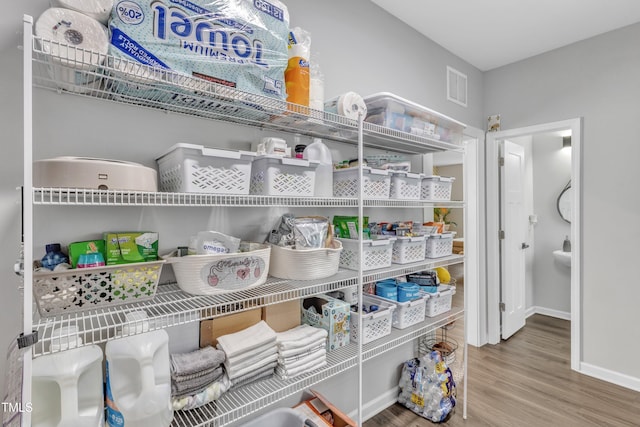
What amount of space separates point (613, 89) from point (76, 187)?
3360mm

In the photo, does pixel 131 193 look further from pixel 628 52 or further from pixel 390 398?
pixel 628 52

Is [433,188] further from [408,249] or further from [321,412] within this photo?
[321,412]

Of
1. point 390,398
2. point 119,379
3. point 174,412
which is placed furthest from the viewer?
point 390,398

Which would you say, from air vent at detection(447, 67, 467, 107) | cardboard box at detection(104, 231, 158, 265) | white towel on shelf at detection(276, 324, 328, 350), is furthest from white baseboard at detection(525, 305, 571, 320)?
cardboard box at detection(104, 231, 158, 265)

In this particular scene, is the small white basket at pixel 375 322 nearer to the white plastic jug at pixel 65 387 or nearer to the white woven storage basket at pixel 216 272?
the white woven storage basket at pixel 216 272

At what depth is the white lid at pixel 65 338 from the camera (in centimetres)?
73

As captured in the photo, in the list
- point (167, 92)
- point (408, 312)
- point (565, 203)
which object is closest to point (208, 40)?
point (167, 92)

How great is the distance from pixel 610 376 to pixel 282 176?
2.97 m

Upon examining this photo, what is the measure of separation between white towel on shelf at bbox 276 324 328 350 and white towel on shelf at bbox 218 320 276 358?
0.05 metres

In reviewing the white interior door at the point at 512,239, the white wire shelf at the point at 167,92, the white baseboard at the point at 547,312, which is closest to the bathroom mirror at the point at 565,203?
the white interior door at the point at 512,239

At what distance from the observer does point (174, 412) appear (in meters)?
1.06

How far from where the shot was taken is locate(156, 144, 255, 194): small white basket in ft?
3.27

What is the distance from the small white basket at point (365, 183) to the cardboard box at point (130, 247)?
0.87 m

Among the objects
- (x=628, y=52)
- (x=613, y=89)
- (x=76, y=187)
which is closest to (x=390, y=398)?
(x=76, y=187)
